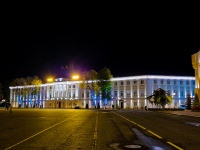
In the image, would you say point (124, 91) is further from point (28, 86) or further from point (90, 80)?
point (28, 86)

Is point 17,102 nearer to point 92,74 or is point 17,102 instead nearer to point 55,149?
point 92,74

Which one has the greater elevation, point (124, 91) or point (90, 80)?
point (90, 80)

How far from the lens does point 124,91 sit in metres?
95.4

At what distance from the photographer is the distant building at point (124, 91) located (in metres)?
88.9

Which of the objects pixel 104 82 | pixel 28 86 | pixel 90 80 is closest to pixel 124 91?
pixel 104 82

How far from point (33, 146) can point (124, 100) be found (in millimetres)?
85384

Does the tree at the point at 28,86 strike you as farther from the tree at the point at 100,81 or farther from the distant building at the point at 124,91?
the tree at the point at 100,81

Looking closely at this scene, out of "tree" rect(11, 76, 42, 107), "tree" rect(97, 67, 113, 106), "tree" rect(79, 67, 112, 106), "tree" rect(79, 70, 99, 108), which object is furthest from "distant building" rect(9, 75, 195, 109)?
"tree" rect(79, 70, 99, 108)

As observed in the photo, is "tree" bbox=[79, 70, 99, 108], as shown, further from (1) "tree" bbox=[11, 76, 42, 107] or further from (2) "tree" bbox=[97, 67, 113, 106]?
(1) "tree" bbox=[11, 76, 42, 107]

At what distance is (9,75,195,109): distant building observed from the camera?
8894 centimetres

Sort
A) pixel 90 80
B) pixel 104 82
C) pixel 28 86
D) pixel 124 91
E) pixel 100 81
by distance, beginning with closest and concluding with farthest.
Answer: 1. pixel 104 82
2. pixel 100 81
3. pixel 90 80
4. pixel 124 91
5. pixel 28 86

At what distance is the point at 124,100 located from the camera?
95000 mm

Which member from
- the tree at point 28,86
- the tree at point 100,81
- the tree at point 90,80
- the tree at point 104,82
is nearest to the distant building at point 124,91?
the tree at point 28,86

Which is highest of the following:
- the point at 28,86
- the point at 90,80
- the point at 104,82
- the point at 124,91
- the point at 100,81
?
the point at 90,80
